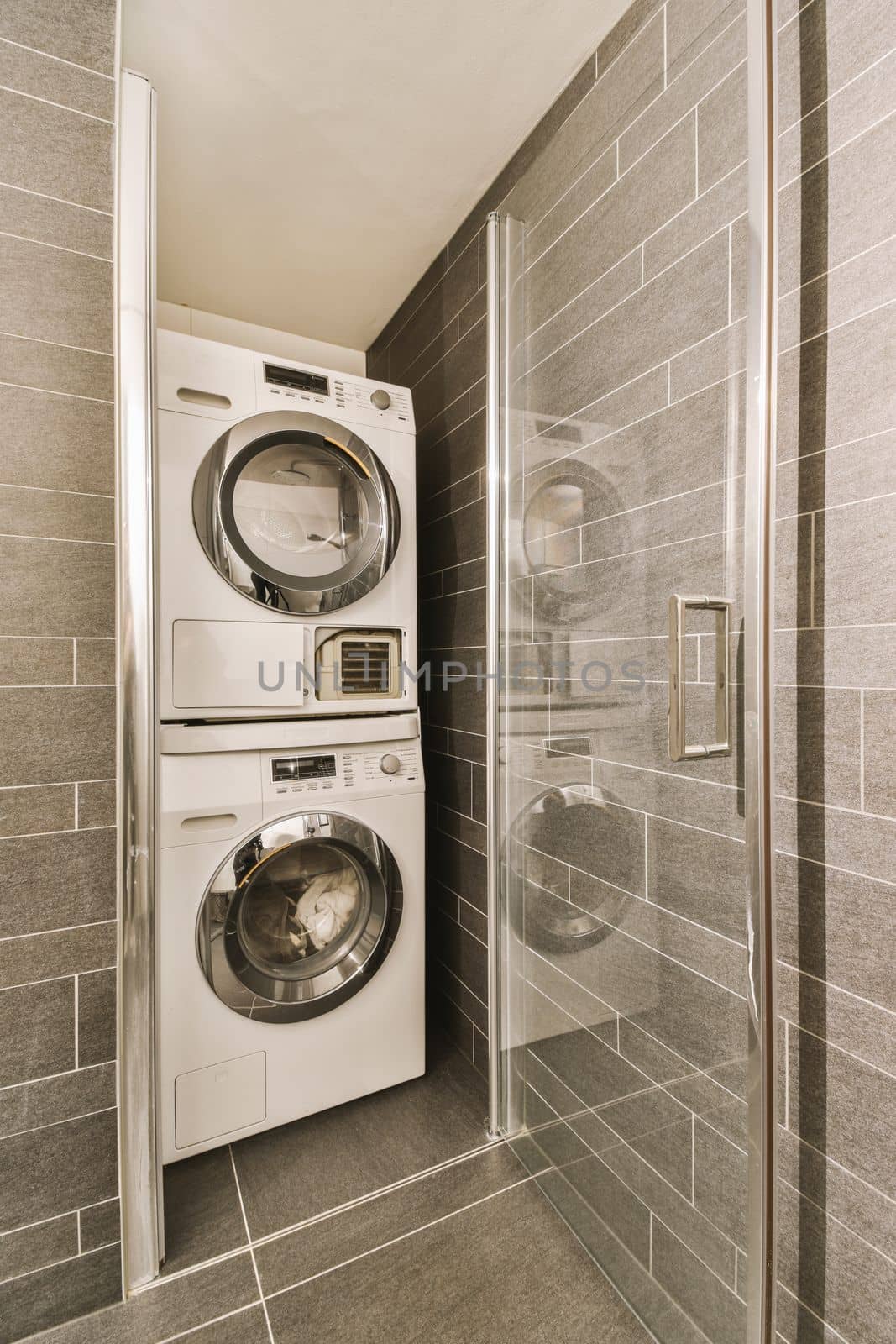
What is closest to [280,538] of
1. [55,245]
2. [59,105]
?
[55,245]

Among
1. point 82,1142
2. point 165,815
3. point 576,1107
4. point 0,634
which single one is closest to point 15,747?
point 0,634

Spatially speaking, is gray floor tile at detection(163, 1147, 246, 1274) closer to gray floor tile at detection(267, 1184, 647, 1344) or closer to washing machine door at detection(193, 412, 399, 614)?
gray floor tile at detection(267, 1184, 647, 1344)

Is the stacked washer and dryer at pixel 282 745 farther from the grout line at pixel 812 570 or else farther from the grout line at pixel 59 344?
the grout line at pixel 812 570

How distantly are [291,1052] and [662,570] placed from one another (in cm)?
133

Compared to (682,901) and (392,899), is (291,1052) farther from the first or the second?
(682,901)

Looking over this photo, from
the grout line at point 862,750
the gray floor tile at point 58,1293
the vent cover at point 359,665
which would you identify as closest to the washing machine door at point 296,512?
the vent cover at point 359,665

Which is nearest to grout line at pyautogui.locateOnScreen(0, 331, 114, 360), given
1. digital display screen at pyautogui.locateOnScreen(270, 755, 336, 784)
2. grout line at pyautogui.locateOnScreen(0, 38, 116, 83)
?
grout line at pyautogui.locateOnScreen(0, 38, 116, 83)

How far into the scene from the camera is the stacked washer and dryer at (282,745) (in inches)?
50.2

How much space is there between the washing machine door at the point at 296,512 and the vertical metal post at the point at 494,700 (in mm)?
279

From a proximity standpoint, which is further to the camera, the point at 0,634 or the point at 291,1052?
the point at 291,1052

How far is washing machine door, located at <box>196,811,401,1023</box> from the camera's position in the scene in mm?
1294

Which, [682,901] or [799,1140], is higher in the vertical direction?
[682,901]

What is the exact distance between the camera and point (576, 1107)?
109cm

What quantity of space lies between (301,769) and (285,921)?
1.19ft
